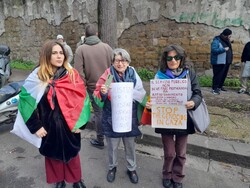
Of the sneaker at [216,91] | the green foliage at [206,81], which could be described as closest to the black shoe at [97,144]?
the sneaker at [216,91]

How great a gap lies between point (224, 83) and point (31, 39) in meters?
8.85

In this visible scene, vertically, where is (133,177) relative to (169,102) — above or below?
below

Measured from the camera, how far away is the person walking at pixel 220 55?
19.1 feet

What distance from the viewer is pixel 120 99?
238 centimetres

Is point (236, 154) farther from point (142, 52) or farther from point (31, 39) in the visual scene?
point (31, 39)

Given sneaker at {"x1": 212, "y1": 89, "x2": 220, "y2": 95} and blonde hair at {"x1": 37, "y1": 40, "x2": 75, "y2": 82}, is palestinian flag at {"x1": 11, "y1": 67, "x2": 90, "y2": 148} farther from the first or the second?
sneaker at {"x1": 212, "y1": 89, "x2": 220, "y2": 95}

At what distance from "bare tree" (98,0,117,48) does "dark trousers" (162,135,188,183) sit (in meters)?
2.90

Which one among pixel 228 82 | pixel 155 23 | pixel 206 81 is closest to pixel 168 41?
pixel 155 23

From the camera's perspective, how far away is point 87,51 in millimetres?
3395

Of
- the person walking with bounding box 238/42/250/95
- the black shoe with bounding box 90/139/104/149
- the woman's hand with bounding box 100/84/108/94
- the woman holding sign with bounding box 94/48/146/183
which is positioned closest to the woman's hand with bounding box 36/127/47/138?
the woman holding sign with bounding box 94/48/146/183

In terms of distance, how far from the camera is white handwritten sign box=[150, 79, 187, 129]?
231cm

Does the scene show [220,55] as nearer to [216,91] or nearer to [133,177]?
[216,91]

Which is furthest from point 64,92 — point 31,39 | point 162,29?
point 31,39

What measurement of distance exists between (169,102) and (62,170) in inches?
58.1
